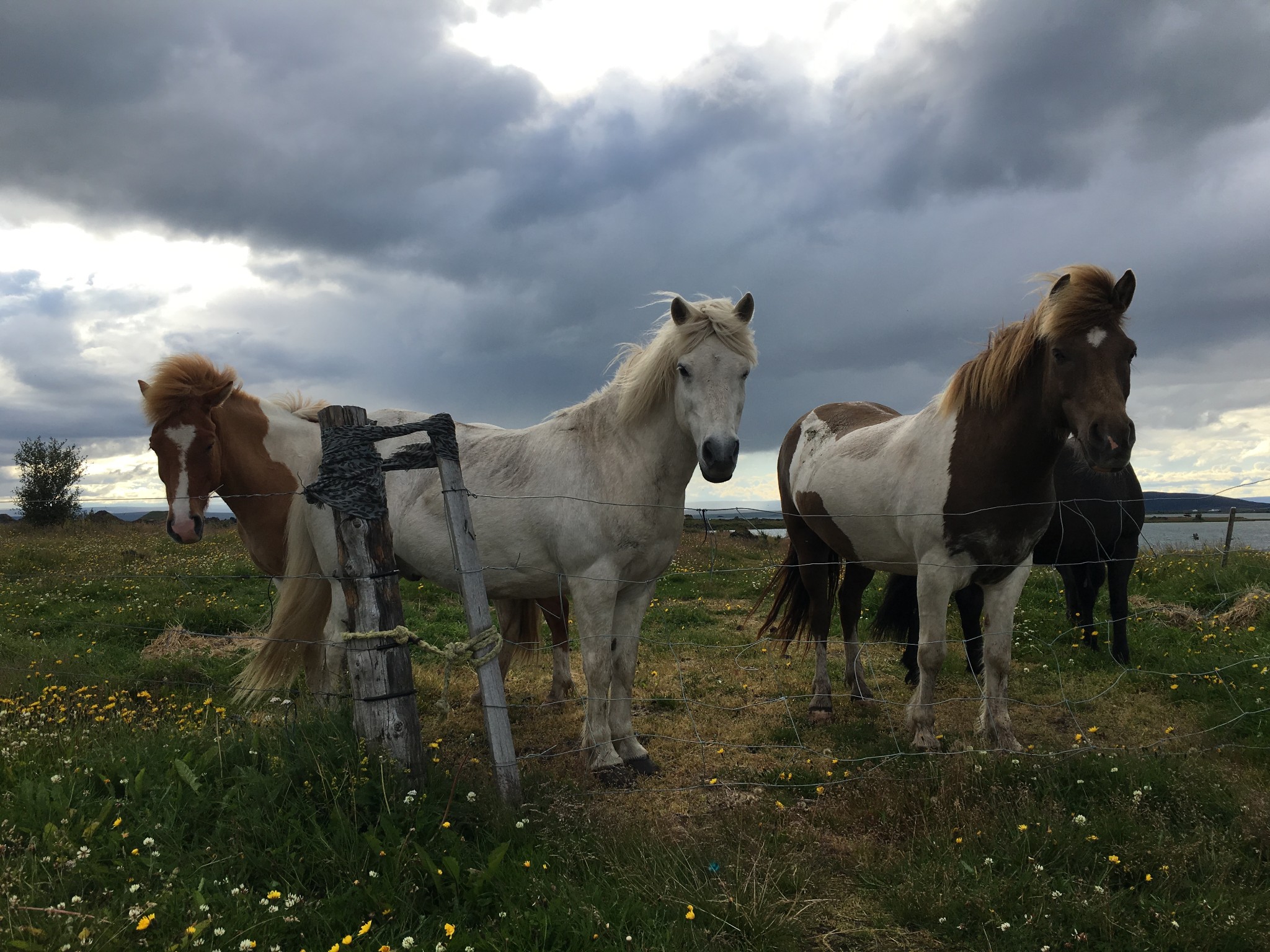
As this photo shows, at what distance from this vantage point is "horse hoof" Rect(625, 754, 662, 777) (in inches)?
162

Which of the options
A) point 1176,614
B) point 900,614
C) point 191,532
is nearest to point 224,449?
point 191,532

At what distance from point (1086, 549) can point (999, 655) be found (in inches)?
133

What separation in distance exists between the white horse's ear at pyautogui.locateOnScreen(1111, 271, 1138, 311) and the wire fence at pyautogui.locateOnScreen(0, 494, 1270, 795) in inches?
68.7

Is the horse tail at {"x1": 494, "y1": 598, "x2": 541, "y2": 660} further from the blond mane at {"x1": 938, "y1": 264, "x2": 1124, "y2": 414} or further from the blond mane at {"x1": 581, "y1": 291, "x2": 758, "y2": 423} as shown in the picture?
the blond mane at {"x1": 938, "y1": 264, "x2": 1124, "y2": 414}

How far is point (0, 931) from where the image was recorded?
2.26 m

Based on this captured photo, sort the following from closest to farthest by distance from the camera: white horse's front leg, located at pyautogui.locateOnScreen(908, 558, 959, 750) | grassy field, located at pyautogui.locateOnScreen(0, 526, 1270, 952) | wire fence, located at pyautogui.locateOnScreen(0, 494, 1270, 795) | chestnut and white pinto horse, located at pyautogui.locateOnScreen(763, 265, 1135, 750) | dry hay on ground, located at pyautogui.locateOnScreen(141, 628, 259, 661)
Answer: grassy field, located at pyautogui.locateOnScreen(0, 526, 1270, 952)
chestnut and white pinto horse, located at pyautogui.locateOnScreen(763, 265, 1135, 750)
wire fence, located at pyautogui.locateOnScreen(0, 494, 1270, 795)
white horse's front leg, located at pyautogui.locateOnScreen(908, 558, 959, 750)
dry hay on ground, located at pyautogui.locateOnScreen(141, 628, 259, 661)

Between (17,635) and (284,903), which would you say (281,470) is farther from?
(17,635)

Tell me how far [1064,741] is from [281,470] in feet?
18.4

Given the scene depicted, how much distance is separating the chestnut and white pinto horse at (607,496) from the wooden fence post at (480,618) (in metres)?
0.57

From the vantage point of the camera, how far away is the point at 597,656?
388 cm

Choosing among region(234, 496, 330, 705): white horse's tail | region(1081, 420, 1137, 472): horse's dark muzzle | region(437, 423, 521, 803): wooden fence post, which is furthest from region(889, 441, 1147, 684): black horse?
region(234, 496, 330, 705): white horse's tail

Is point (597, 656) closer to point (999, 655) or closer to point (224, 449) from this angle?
point (999, 655)

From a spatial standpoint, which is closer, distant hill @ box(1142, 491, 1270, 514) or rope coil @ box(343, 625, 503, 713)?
rope coil @ box(343, 625, 503, 713)

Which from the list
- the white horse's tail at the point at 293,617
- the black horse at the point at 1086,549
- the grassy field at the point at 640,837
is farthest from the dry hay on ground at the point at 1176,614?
the white horse's tail at the point at 293,617
